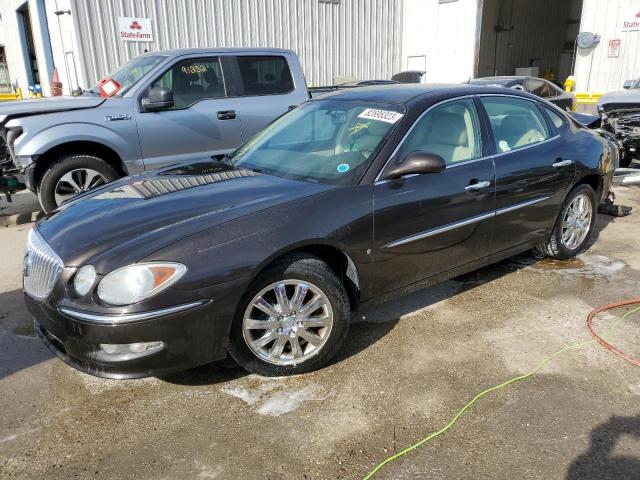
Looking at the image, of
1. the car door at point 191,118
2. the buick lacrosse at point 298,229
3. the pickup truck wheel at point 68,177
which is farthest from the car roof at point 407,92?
the pickup truck wheel at point 68,177

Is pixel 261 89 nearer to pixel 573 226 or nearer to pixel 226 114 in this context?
pixel 226 114

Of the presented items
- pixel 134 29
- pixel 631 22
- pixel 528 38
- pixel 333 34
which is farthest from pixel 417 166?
pixel 528 38

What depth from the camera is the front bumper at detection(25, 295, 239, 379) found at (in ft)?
8.27

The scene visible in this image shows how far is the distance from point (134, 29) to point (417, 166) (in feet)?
36.5

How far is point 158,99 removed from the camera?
5984 mm

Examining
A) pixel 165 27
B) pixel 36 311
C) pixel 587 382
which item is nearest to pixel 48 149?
pixel 36 311

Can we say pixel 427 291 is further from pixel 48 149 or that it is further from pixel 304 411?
pixel 48 149

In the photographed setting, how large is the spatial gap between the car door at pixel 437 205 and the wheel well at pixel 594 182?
1.46m

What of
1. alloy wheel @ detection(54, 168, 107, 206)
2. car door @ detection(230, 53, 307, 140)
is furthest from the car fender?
car door @ detection(230, 53, 307, 140)

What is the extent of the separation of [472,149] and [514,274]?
4.48 feet

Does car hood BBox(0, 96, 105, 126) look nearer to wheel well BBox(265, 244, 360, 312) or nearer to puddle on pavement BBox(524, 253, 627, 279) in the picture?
wheel well BBox(265, 244, 360, 312)

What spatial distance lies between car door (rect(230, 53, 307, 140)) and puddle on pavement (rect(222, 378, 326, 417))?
433cm

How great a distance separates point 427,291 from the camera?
429cm

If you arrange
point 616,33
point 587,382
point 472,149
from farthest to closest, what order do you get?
point 616,33
point 472,149
point 587,382
